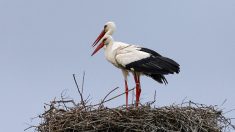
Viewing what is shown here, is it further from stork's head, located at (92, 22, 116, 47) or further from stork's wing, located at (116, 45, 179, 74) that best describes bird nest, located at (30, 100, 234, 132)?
stork's head, located at (92, 22, 116, 47)

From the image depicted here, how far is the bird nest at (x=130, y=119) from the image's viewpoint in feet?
36.6

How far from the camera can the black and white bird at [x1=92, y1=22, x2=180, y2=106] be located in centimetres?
1304

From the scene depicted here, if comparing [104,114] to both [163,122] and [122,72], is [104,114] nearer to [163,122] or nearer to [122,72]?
[163,122]

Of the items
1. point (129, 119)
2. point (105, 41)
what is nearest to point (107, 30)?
point (105, 41)

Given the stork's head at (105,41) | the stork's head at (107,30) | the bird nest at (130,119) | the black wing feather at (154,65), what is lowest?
the bird nest at (130,119)

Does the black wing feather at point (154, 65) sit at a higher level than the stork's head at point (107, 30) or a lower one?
lower

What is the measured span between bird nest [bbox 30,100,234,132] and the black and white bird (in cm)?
149

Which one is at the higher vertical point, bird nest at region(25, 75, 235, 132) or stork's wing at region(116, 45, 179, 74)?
stork's wing at region(116, 45, 179, 74)

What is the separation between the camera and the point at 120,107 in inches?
450

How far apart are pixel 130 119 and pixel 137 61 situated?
233 centimetres

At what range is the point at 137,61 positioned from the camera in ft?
43.8

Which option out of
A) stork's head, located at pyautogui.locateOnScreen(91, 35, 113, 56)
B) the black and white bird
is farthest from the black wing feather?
stork's head, located at pyautogui.locateOnScreen(91, 35, 113, 56)

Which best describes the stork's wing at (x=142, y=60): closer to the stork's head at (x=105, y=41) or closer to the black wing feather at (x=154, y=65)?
the black wing feather at (x=154, y=65)

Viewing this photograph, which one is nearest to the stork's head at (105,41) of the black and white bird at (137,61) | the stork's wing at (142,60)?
the black and white bird at (137,61)
